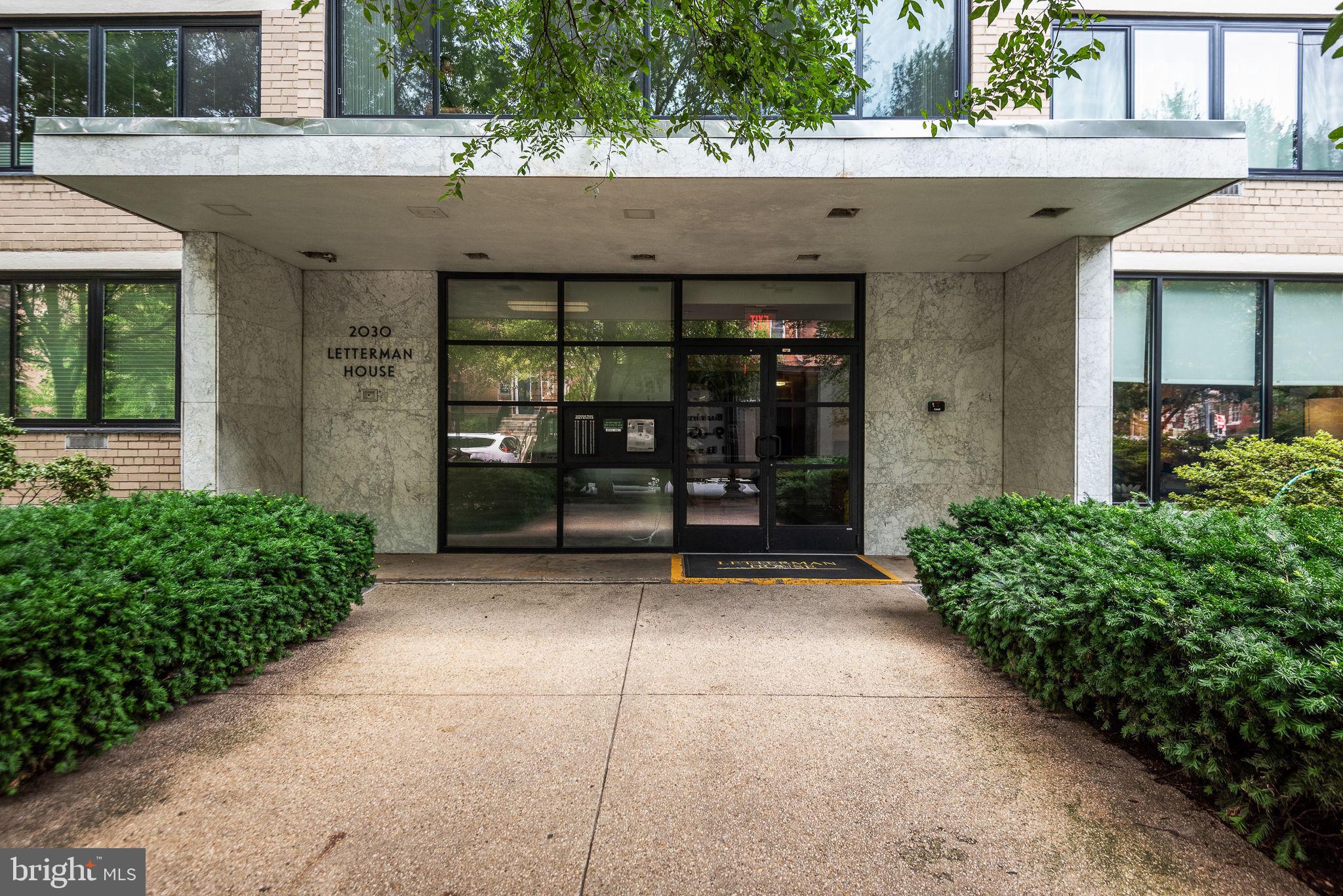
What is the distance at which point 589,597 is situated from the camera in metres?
6.07

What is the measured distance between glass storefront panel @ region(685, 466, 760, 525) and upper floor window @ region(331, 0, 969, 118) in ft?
14.5

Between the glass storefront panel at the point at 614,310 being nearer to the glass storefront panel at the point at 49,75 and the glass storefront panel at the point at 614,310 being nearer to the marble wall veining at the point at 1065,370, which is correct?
the marble wall veining at the point at 1065,370

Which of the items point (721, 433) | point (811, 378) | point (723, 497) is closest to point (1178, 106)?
point (811, 378)

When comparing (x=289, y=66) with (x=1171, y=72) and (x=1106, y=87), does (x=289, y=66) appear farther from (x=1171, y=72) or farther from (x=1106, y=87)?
(x=1171, y=72)

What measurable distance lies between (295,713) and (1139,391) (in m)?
9.22

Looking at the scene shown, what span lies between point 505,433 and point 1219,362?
903 cm

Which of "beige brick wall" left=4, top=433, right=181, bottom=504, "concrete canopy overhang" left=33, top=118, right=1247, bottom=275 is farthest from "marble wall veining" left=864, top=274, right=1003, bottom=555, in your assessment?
"beige brick wall" left=4, top=433, right=181, bottom=504

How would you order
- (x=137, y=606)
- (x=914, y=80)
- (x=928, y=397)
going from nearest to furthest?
(x=137, y=606)
(x=914, y=80)
(x=928, y=397)

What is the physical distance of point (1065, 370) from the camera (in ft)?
22.3

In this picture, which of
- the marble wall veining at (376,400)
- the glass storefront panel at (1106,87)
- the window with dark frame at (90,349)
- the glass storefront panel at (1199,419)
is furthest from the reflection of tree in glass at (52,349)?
the glass storefront panel at (1199,419)

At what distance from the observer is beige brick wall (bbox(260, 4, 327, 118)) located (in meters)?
7.48

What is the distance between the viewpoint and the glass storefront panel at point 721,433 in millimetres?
8430

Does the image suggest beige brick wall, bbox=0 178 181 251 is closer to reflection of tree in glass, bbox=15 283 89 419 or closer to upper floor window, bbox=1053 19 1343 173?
reflection of tree in glass, bbox=15 283 89 419

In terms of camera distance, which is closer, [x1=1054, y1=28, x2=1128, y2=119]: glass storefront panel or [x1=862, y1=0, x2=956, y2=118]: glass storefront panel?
[x1=862, y1=0, x2=956, y2=118]: glass storefront panel
